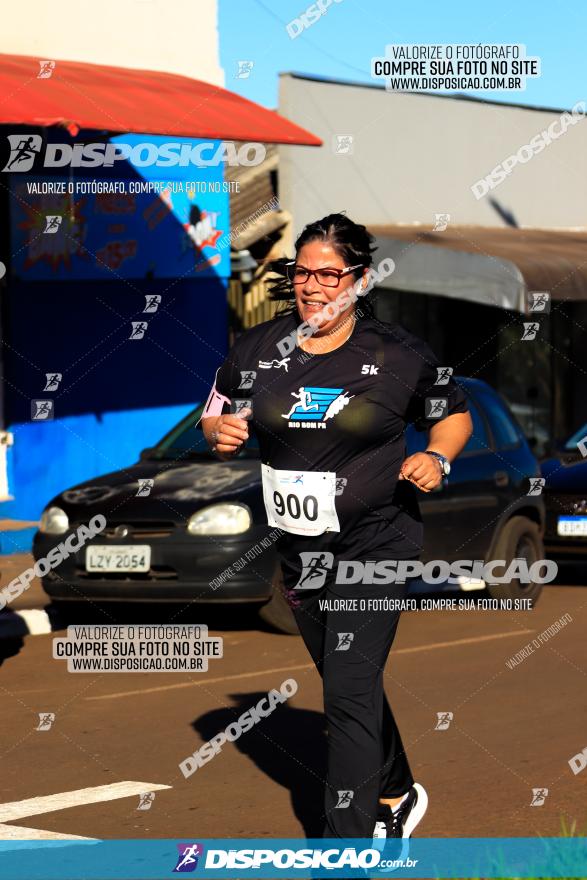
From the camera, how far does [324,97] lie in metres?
21.5

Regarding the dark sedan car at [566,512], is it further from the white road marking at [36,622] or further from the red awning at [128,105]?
the white road marking at [36,622]

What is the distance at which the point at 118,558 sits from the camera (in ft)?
36.1

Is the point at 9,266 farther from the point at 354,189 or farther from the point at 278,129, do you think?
the point at 354,189

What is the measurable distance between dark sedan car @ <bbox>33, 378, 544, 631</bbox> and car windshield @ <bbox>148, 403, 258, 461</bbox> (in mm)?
11

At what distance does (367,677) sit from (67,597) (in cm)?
613

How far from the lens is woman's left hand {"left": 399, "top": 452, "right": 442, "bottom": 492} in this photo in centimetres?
531

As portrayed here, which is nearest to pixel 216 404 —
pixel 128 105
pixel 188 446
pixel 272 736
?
pixel 272 736

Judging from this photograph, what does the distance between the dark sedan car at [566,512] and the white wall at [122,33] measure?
22.0 feet

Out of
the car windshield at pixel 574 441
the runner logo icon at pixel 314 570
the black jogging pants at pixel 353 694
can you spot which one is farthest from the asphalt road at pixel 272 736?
the car windshield at pixel 574 441

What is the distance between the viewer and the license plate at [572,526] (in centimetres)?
1378

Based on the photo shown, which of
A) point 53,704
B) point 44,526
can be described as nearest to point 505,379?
point 44,526

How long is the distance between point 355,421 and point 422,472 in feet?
1.10

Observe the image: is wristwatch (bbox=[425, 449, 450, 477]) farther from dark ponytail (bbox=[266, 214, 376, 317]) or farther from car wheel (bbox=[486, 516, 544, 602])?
car wheel (bbox=[486, 516, 544, 602])

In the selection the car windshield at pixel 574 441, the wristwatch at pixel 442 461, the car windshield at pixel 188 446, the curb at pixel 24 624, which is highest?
the car windshield at pixel 574 441
